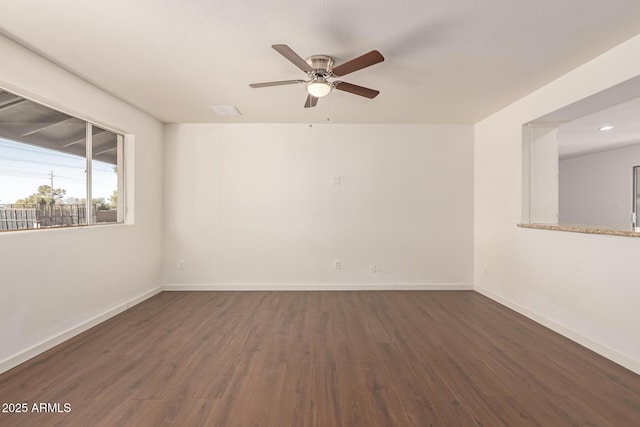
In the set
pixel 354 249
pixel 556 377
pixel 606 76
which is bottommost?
pixel 556 377

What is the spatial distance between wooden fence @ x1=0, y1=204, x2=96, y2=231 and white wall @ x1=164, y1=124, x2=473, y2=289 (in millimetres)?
1398

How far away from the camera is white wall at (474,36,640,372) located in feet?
7.25

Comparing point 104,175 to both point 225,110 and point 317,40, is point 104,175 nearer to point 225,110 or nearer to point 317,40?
point 225,110

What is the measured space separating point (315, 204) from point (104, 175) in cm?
265

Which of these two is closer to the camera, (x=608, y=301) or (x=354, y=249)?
(x=608, y=301)

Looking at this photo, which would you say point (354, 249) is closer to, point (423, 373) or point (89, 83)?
point (423, 373)

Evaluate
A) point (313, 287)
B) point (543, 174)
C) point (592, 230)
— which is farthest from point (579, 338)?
point (313, 287)

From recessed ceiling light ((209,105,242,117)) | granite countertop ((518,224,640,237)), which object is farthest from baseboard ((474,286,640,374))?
recessed ceiling light ((209,105,242,117))

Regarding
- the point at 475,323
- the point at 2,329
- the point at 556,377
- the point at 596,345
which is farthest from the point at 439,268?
the point at 2,329

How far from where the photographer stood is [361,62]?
200 centimetres

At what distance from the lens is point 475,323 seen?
297cm

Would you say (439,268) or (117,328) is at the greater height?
(439,268)

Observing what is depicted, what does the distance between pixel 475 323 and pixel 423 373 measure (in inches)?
50.2

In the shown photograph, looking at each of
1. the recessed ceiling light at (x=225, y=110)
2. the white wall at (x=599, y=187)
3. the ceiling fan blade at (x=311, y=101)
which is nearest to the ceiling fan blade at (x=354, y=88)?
the ceiling fan blade at (x=311, y=101)
